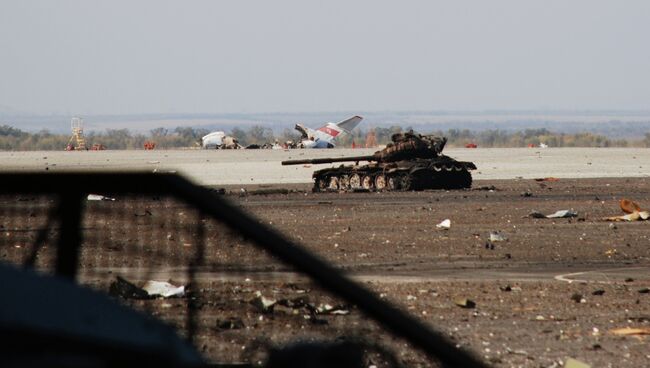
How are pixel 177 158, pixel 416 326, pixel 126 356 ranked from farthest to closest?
pixel 177 158 < pixel 416 326 < pixel 126 356

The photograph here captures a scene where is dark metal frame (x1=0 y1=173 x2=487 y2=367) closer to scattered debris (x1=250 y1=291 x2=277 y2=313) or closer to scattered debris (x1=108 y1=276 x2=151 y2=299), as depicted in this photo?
scattered debris (x1=108 y1=276 x2=151 y2=299)

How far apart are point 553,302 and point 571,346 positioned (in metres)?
3.20

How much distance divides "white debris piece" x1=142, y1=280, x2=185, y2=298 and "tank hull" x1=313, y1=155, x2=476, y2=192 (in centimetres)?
3833

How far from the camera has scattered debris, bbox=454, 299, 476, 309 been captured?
44.3 feet

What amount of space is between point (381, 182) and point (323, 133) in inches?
3281

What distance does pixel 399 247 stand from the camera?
2156 centimetres

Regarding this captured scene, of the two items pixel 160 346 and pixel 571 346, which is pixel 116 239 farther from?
pixel 571 346

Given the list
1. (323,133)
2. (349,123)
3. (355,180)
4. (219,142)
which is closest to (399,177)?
(355,180)

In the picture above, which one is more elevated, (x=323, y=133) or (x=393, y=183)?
(x=393, y=183)

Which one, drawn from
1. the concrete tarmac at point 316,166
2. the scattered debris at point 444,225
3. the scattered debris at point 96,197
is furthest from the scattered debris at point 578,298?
the concrete tarmac at point 316,166

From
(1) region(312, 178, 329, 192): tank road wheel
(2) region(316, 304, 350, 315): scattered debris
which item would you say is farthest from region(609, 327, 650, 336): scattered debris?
(1) region(312, 178, 329, 192): tank road wheel

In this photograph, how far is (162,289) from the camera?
2594 millimetres

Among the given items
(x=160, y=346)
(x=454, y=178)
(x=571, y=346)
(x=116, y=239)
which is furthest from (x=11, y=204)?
(x=454, y=178)

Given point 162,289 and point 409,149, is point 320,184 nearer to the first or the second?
point 409,149
